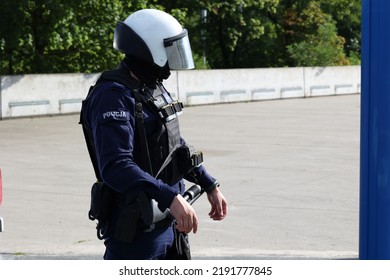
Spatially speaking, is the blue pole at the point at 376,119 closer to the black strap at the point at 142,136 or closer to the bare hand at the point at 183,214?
the bare hand at the point at 183,214

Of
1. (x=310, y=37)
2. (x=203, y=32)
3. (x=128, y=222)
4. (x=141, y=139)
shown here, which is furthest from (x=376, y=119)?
(x=310, y=37)

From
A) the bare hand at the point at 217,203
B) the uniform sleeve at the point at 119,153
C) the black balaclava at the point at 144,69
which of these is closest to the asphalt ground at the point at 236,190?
the bare hand at the point at 217,203

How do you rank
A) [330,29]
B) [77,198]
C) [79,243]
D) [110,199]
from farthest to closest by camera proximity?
1. [330,29]
2. [77,198]
3. [79,243]
4. [110,199]

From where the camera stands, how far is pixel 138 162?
371 cm

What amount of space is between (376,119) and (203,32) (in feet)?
123

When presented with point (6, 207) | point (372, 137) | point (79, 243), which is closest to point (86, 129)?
point (372, 137)

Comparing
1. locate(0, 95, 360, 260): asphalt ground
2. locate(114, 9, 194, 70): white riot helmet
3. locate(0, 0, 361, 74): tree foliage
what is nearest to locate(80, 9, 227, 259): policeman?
locate(114, 9, 194, 70): white riot helmet

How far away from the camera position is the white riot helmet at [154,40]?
3.75 metres

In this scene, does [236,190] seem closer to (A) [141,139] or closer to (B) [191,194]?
(B) [191,194]

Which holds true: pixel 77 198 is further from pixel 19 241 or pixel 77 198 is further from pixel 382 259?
pixel 382 259

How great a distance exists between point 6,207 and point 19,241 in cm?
178

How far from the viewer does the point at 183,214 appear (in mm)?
3473

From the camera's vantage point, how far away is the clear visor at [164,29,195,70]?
148 inches

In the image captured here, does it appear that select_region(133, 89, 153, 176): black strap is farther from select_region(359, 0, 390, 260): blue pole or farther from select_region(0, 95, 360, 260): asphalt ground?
select_region(0, 95, 360, 260): asphalt ground
